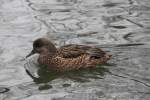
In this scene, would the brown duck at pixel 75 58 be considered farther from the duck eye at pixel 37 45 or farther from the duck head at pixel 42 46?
the duck eye at pixel 37 45

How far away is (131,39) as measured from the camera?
1362 centimetres

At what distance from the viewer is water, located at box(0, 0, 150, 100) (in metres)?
10.6

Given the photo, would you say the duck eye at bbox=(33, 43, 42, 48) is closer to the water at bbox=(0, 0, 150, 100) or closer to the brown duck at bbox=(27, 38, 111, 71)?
the brown duck at bbox=(27, 38, 111, 71)

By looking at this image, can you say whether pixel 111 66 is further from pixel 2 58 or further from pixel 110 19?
pixel 110 19

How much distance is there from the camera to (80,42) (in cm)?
1364

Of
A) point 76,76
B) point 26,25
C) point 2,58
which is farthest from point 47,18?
point 76,76

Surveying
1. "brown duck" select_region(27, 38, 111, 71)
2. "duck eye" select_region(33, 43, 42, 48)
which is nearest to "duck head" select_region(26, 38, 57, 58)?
"duck eye" select_region(33, 43, 42, 48)

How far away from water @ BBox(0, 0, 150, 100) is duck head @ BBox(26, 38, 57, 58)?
1.33 ft

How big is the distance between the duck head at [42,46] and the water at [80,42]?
406mm

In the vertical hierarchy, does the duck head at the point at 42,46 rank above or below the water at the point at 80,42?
above

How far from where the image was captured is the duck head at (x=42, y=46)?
12.2 m

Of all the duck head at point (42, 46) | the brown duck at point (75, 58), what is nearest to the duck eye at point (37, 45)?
the duck head at point (42, 46)

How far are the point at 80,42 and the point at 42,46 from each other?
5.21ft

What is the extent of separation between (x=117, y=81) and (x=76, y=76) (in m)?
0.93
